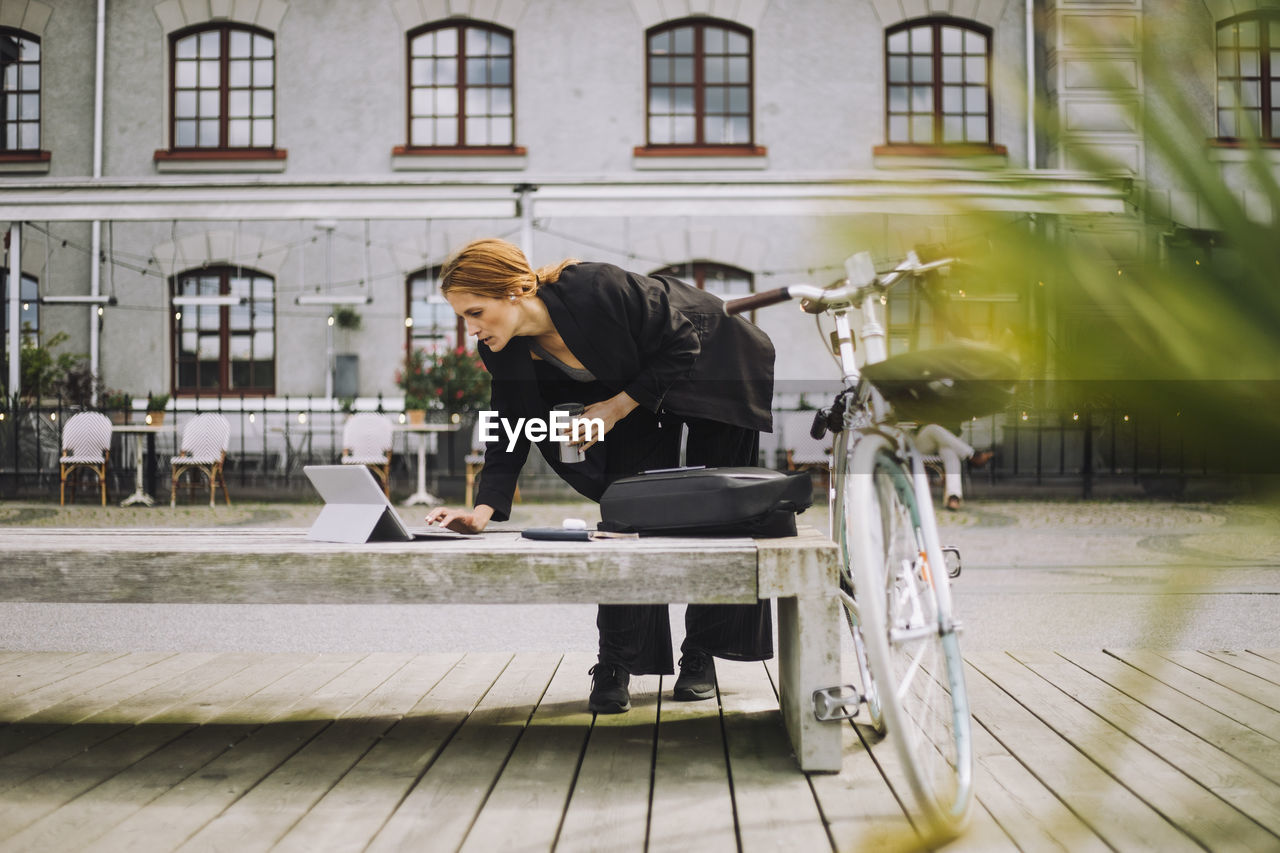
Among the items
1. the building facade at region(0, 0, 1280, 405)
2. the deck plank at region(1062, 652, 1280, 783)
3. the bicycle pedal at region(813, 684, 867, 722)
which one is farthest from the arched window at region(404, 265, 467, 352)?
the deck plank at region(1062, 652, 1280, 783)

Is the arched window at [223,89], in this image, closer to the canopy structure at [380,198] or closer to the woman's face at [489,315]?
the canopy structure at [380,198]

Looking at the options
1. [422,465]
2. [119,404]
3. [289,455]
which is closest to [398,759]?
[422,465]

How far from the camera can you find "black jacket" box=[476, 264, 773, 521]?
8.54 ft

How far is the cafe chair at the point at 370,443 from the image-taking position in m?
10.2

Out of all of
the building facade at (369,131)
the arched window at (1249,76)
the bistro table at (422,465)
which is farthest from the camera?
the building facade at (369,131)

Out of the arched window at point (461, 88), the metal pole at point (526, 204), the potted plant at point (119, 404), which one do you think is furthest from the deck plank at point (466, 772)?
the arched window at point (461, 88)

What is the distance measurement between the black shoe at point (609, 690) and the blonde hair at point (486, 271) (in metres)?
0.99

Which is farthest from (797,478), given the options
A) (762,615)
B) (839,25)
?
(839,25)

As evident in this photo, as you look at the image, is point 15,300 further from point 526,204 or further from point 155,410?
point 526,204

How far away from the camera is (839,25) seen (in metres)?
13.2

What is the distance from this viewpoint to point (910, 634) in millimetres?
1884

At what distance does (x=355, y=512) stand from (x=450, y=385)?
26.4 feet

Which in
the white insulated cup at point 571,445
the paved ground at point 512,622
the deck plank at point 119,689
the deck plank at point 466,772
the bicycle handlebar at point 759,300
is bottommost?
the paved ground at point 512,622

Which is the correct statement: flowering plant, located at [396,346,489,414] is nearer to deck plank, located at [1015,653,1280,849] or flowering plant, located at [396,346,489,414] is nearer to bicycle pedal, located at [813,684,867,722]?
deck plank, located at [1015,653,1280,849]
